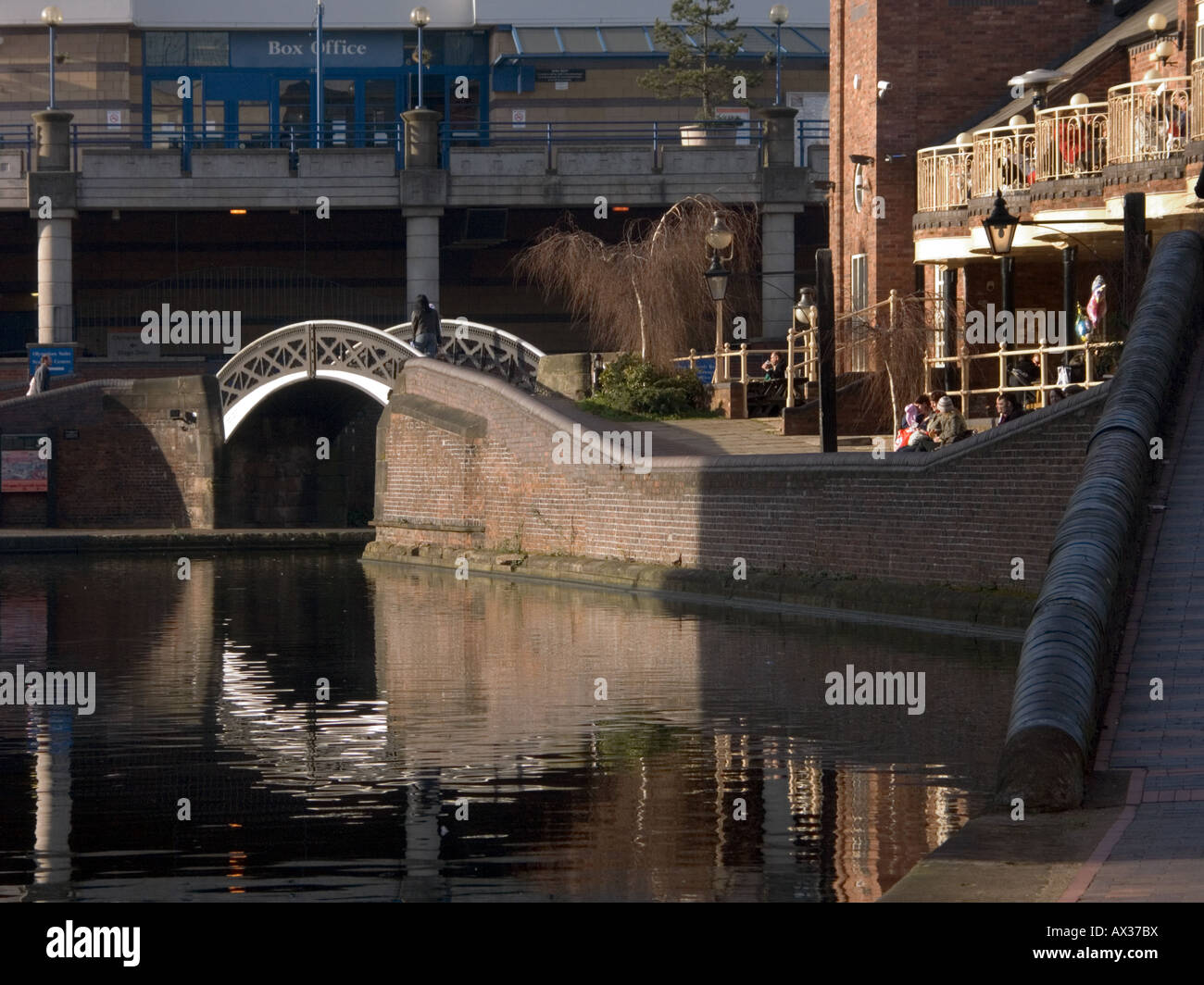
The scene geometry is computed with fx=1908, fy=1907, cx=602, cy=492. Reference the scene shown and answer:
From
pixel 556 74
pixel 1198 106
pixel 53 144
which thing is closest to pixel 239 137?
pixel 53 144

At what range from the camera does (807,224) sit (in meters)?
50.6

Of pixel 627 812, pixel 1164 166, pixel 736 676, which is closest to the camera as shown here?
pixel 627 812

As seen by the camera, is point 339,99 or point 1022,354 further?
point 339,99

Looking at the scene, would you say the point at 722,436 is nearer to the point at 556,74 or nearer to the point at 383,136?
the point at 383,136

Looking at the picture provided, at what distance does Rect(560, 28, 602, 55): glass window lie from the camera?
2200 inches

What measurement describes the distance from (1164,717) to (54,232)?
39117 millimetres

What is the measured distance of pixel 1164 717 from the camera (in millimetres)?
9828

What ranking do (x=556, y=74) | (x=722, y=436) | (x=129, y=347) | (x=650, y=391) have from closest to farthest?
(x=722, y=436), (x=650, y=391), (x=129, y=347), (x=556, y=74)

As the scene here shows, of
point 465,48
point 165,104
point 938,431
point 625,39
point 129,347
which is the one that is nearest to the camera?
point 938,431

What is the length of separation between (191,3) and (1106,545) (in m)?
48.3

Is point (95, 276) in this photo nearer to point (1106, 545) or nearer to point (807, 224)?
point (807, 224)

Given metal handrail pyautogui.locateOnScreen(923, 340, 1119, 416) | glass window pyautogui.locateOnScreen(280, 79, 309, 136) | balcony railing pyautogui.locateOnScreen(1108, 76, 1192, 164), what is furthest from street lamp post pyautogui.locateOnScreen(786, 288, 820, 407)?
glass window pyautogui.locateOnScreen(280, 79, 309, 136)

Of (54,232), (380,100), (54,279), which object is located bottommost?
(54,279)
